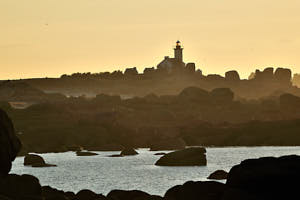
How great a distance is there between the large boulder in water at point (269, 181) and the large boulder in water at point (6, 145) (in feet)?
44.6

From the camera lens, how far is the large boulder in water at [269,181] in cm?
2905

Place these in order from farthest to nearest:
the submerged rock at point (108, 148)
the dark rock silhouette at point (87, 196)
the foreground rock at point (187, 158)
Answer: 1. the submerged rock at point (108, 148)
2. the foreground rock at point (187, 158)
3. the dark rock silhouette at point (87, 196)

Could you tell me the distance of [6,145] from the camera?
3875 centimetres

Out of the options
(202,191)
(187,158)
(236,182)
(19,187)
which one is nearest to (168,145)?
(187,158)

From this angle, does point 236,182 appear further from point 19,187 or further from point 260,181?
point 19,187

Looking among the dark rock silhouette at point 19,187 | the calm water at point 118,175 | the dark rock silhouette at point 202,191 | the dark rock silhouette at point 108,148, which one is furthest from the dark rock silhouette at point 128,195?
the dark rock silhouette at point 108,148

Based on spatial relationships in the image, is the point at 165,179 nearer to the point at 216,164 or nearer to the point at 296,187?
the point at 216,164

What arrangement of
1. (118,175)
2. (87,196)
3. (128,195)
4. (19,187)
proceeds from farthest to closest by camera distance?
(118,175) < (87,196) < (128,195) < (19,187)

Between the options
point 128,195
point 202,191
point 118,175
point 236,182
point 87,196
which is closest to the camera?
point 236,182

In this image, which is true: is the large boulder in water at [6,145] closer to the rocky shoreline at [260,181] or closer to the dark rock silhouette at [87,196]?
the rocky shoreline at [260,181]

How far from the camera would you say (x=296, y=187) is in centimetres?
2903

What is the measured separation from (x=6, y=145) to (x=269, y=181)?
15.4 metres

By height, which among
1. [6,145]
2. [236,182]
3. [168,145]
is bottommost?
[236,182]

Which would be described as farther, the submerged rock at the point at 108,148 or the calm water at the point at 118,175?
the submerged rock at the point at 108,148
